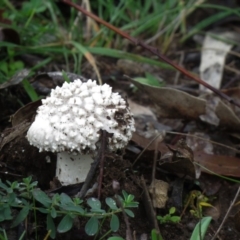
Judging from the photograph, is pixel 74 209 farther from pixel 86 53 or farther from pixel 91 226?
pixel 86 53

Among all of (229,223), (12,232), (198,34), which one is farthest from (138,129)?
(198,34)

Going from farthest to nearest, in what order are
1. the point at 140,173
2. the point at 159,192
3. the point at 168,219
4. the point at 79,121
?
the point at 140,173 → the point at 159,192 → the point at 168,219 → the point at 79,121

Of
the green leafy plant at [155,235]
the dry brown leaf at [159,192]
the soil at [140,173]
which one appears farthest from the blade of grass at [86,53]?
the green leafy plant at [155,235]

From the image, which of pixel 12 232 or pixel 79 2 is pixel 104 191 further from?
pixel 79 2

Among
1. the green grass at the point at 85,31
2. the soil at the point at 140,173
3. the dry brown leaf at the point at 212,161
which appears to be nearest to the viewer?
the soil at the point at 140,173

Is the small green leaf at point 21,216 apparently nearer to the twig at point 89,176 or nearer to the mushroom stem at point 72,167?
the twig at point 89,176

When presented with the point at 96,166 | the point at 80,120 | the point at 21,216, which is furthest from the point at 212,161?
the point at 21,216

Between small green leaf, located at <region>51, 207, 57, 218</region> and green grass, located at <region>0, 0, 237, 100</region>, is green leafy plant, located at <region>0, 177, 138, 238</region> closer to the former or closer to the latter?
small green leaf, located at <region>51, 207, 57, 218</region>
